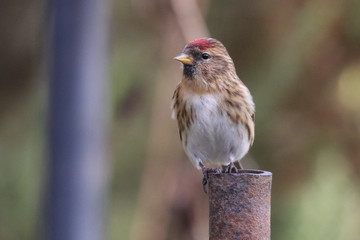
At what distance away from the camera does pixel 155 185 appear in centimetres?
407

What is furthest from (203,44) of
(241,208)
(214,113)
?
(241,208)

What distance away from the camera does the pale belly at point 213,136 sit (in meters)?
3.12

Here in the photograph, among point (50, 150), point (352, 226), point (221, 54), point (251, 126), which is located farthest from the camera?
point (352, 226)

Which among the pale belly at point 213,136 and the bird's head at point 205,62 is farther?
the pale belly at point 213,136

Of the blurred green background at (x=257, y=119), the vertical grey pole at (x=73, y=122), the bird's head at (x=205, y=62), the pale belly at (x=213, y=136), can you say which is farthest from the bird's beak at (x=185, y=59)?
the vertical grey pole at (x=73, y=122)

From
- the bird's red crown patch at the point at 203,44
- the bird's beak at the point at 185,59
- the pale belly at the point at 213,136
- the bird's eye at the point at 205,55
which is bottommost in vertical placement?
the pale belly at the point at 213,136

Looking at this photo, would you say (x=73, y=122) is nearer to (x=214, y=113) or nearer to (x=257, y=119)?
(x=214, y=113)

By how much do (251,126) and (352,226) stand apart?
956 mm

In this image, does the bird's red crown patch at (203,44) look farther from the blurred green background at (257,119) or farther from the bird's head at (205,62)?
the blurred green background at (257,119)

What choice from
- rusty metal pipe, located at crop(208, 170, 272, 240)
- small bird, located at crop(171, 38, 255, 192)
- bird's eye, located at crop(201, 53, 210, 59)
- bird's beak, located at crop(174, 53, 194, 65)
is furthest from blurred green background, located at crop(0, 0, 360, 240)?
rusty metal pipe, located at crop(208, 170, 272, 240)

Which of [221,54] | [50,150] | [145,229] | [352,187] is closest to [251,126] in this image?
[221,54]

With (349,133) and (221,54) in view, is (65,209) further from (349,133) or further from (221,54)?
(349,133)

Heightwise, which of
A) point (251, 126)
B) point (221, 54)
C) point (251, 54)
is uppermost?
point (251, 54)

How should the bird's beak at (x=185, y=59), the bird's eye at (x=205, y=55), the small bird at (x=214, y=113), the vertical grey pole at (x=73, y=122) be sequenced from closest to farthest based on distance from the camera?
the vertical grey pole at (x=73, y=122) < the bird's beak at (x=185, y=59) < the bird's eye at (x=205, y=55) < the small bird at (x=214, y=113)
